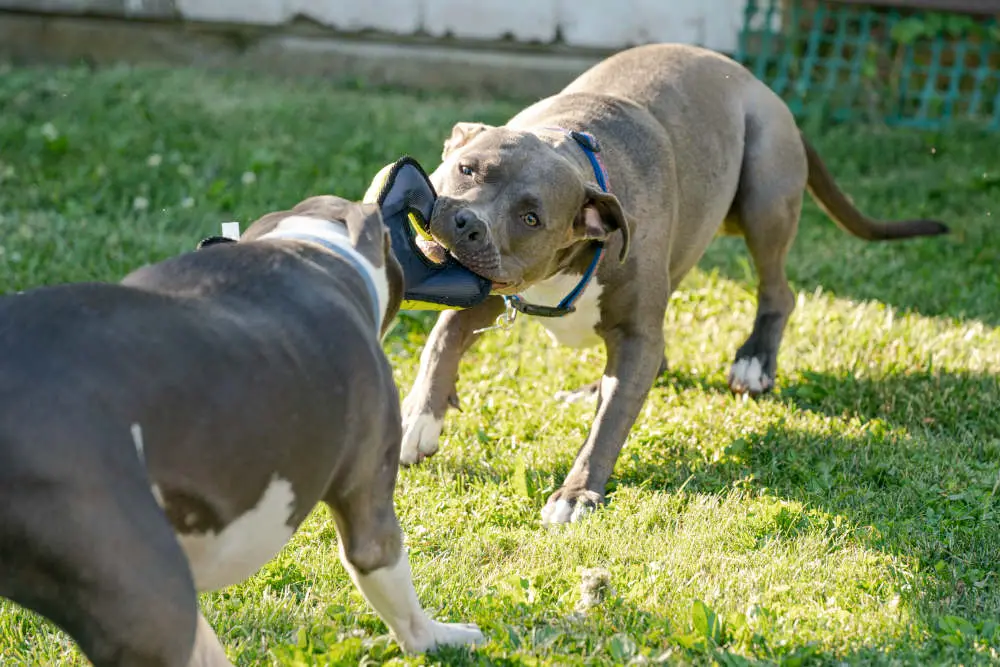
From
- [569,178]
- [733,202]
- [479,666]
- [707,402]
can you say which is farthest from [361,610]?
[733,202]

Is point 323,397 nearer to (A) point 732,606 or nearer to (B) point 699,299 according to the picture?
(A) point 732,606

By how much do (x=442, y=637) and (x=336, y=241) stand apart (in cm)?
112

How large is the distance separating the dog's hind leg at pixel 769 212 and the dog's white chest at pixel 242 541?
3.18 m

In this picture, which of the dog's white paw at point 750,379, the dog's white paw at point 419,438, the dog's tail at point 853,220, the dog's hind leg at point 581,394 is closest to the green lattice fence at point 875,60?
the dog's tail at point 853,220

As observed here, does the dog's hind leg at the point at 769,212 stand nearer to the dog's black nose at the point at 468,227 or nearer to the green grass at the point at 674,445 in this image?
the green grass at the point at 674,445

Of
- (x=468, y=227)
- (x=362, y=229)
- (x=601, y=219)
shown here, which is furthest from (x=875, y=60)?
(x=362, y=229)

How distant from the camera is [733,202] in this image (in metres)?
5.78

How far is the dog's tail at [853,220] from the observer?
6223 millimetres

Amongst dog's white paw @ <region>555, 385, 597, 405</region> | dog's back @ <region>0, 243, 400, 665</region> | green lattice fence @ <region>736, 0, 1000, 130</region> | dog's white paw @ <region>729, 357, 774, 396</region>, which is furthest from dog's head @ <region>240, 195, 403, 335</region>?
green lattice fence @ <region>736, 0, 1000, 130</region>

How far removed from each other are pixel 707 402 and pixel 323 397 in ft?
9.81

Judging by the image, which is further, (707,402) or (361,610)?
(707,402)

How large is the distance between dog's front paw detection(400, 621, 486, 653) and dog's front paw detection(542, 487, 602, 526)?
942mm

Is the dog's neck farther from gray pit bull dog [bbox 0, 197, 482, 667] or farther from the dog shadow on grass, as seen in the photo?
the dog shadow on grass

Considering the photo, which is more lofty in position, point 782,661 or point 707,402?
point 782,661
